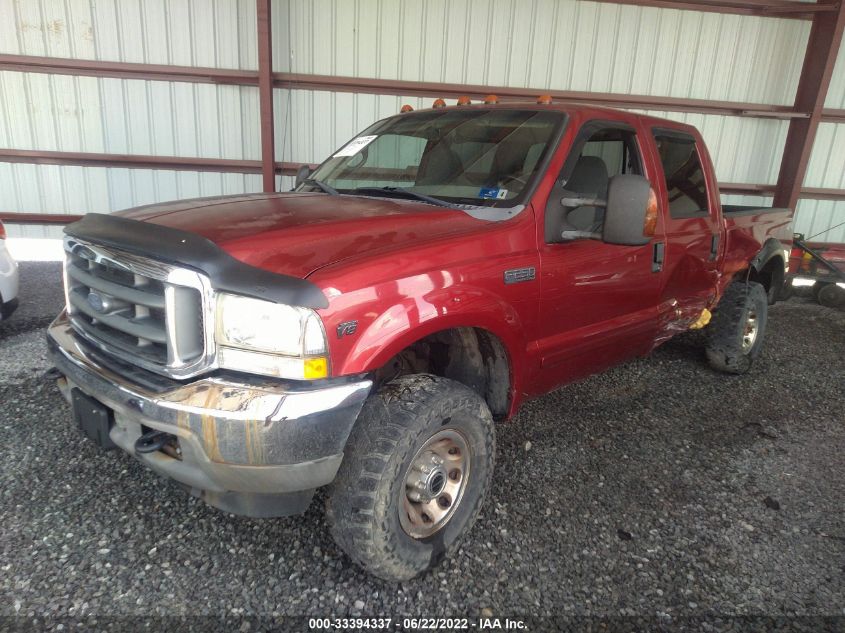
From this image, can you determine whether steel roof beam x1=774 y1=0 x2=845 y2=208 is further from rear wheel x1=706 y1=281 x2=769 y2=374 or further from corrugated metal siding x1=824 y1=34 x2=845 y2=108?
rear wheel x1=706 y1=281 x2=769 y2=374

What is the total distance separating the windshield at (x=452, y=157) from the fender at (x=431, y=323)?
0.54 metres

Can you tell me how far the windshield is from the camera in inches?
104

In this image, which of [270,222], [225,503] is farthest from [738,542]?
[270,222]


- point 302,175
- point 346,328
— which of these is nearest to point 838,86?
point 302,175

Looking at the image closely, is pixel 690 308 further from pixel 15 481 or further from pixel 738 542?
pixel 15 481

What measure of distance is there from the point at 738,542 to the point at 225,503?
216 centimetres

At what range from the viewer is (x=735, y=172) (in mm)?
8773

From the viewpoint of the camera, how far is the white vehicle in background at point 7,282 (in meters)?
4.08

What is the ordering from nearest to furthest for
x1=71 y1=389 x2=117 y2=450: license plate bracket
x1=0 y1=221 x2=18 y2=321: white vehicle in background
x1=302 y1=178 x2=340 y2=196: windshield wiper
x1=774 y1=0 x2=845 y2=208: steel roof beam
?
x1=71 y1=389 x2=117 y2=450: license plate bracket < x1=302 y1=178 x2=340 y2=196: windshield wiper < x1=0 y1=221 x2=18 y2=321: white vehicle in background < x1=774 y1=0 x2=845 y2=208: steel roof beam

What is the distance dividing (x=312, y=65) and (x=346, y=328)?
7068 millimetres

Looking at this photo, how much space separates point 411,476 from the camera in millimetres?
2113

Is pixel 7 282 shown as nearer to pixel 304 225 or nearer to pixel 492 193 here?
pixel 304 225

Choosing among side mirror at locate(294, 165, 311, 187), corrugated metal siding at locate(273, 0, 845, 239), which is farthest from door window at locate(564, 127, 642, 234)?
corrugated metal siding at locate(273, 0, 845, 239)

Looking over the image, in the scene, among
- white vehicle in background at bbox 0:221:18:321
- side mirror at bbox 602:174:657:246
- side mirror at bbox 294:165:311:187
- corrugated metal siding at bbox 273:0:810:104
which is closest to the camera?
side mirror at bbox 602:174:657:246
